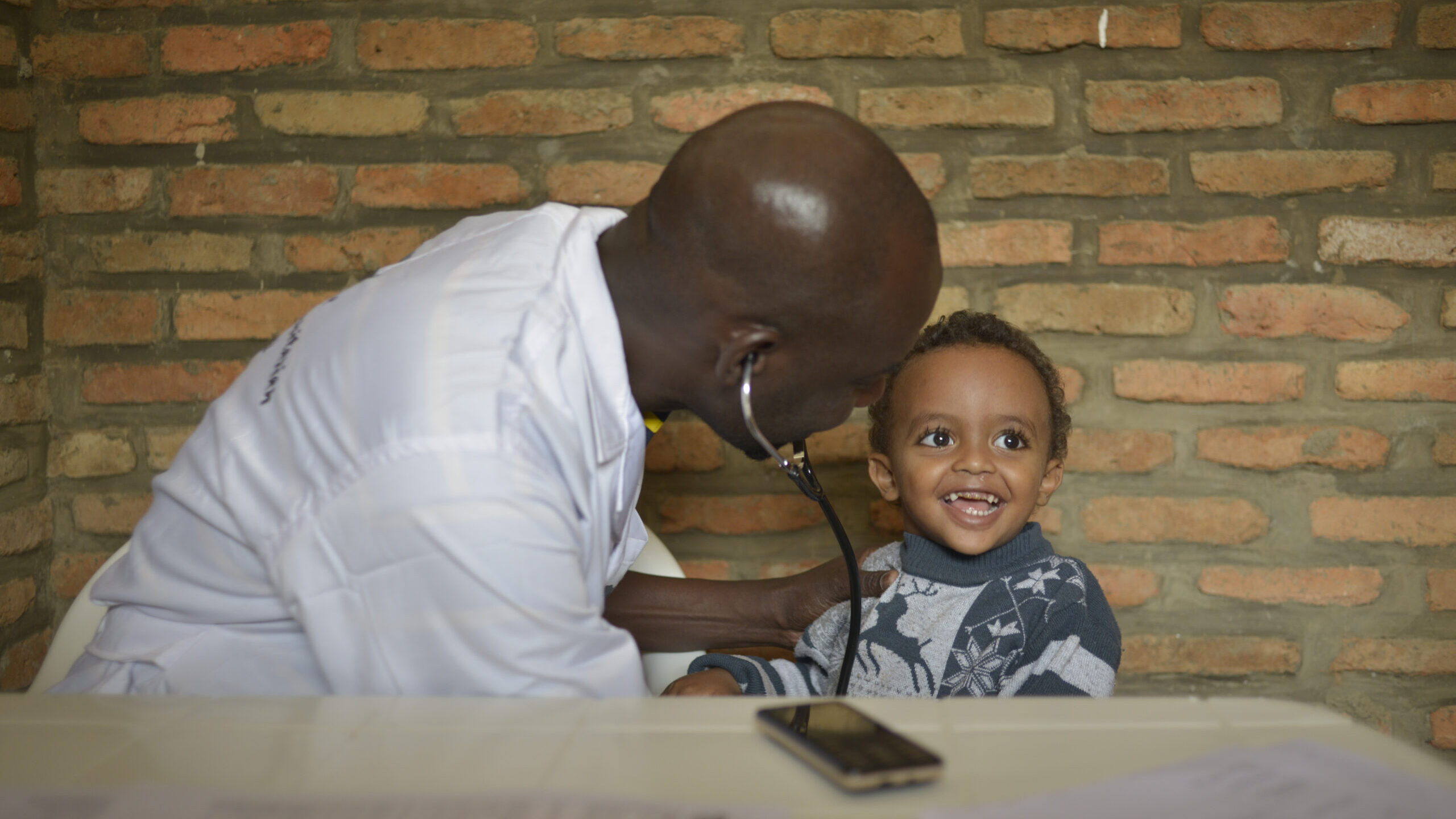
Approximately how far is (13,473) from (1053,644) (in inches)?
62.7

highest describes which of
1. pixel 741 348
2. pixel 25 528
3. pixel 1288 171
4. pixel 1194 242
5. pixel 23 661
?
pixel 1288 171

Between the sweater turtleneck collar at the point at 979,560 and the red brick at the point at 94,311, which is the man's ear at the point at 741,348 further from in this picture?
the red brick at the point at 94,311

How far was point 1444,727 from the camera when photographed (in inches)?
65.1

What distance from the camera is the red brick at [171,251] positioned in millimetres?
1674

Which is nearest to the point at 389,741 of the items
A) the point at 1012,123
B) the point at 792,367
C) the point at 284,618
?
the point at 284,618

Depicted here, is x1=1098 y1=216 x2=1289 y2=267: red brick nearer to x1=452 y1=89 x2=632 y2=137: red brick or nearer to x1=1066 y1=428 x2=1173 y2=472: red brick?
x1=1066 y1=428 x2=1173 y2=472: red brick

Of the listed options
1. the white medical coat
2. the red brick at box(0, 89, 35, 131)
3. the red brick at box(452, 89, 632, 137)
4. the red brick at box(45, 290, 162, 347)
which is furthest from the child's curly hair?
the red brick at box(0, 89, 35, 131)

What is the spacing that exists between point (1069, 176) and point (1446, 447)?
72 cm

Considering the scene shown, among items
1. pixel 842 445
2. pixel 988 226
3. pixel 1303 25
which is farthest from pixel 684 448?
pixel 1303 25

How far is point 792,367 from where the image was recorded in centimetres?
103

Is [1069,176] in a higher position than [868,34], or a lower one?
lower

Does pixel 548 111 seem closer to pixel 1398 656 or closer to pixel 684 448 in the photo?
pixel 684 448

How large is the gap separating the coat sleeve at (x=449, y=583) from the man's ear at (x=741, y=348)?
260 mm

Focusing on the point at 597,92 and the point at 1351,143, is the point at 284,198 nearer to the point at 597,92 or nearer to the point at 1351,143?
the point at 597,92
